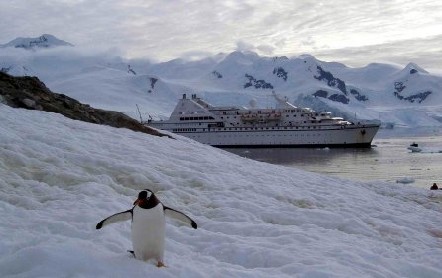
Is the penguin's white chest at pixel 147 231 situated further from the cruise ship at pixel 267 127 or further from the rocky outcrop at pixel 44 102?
the cruise ship at pixel 267 127

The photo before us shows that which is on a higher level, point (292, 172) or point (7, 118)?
point (7, 118)

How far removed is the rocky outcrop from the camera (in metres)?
15.2

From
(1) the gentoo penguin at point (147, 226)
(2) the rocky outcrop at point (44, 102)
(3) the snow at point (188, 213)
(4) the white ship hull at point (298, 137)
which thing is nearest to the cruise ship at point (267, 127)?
(4) the white ship hull at point (298, 137)

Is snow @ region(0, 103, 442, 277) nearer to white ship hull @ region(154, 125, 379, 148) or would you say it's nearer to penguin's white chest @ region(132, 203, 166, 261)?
penguin's white chest @ region(132, 203, 166, 261)

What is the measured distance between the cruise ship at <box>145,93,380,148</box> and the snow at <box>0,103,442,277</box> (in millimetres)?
59238

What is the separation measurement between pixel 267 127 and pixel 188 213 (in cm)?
6759

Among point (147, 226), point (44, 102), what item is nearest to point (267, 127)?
point (44, 102)

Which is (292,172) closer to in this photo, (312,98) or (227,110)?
(227,110)

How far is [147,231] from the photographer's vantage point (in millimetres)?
4914

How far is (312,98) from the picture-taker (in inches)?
7126

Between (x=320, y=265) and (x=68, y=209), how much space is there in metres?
3.27

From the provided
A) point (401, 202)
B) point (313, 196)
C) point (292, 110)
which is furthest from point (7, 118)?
point (292, 110)

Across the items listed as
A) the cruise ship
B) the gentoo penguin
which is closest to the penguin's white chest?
the gentoo penguin

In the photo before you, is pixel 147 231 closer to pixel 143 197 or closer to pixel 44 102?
pixel 143 197
